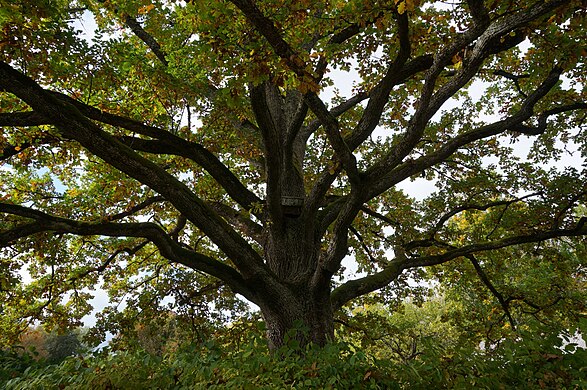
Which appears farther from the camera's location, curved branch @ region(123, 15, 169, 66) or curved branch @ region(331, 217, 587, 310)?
curved branch @ region(123, 15, 169, 66)

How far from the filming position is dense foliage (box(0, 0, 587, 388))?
306cm

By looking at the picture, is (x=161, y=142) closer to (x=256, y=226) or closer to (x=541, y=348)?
(x=256, y=226)

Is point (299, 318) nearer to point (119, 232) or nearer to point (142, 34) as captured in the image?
point (119, 232)

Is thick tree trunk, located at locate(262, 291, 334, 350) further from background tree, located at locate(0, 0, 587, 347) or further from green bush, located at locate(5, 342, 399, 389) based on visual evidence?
green bush, located at locate(5, 342, 399, 389)

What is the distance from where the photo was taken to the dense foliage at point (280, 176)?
3062 mm

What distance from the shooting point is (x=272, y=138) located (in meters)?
5.20

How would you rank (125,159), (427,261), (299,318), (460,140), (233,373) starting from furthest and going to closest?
→ (427,261), (460,140), (299,318), (125,159), (233,373)

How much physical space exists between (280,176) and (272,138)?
3.16 ft

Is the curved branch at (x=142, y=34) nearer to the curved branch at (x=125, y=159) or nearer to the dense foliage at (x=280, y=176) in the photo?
the dense foliage at (x=280, y=176)

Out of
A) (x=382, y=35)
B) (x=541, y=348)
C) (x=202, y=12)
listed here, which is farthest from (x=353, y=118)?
(x=541, y=348)

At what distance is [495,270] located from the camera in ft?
30.3

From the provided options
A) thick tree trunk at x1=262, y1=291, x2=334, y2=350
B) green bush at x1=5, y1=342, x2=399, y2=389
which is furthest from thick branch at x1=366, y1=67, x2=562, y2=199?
green bush at x1=5, y1=342, x2=399, y2=389

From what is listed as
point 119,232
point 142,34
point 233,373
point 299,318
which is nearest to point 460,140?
point 299,318

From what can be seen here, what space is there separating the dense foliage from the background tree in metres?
0.04
